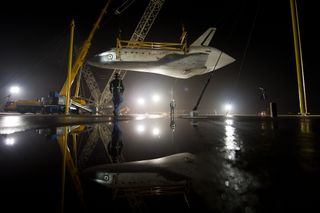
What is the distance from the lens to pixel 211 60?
49.2ft

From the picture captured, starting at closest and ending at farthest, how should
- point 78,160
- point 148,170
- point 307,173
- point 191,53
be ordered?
point 307,173 → point 148,170 → point 78,160 → point 191,53

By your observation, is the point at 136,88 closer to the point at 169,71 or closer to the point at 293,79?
the point at 169,71

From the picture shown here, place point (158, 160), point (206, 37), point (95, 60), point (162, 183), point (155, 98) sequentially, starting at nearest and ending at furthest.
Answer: point (162, 183) → point (158, 160) → point (95, 60) → point (206, 37) → point (155, 98)

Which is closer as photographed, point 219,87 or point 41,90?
point 41,90

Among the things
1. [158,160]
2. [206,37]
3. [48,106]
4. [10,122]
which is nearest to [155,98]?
[206,37]

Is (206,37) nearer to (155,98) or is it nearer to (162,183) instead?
(162,183)

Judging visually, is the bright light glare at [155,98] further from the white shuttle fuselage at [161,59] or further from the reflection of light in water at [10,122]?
the reflection of light in water at [10,122]

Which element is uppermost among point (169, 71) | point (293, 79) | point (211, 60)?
point (293, 79)

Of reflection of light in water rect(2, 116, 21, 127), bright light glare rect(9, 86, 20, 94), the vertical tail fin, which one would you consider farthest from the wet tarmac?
bright light glare rect(9, 86, 20, 94)

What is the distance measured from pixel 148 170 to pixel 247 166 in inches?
24.5

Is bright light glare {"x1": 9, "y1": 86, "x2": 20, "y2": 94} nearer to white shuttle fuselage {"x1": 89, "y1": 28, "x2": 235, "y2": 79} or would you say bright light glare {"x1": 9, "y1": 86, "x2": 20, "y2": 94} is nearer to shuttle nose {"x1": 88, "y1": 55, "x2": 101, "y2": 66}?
white shuttle fuselage {"x1": 89, "y1": 28, "x2": 235, "y2": 79}

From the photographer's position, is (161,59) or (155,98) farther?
(155,98)

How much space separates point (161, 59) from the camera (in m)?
13.7

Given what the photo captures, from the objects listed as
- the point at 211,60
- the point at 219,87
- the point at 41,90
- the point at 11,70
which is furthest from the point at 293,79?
the point at 11,70
